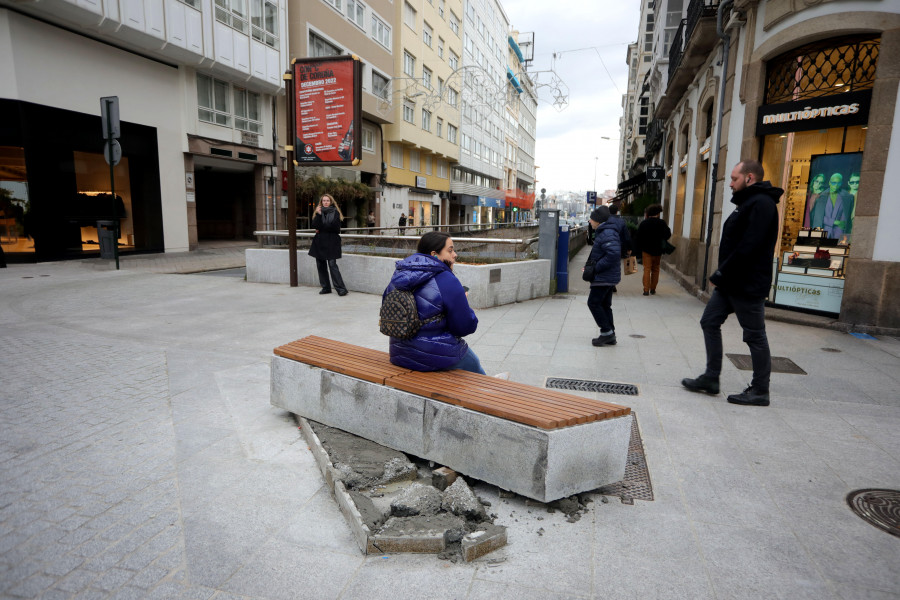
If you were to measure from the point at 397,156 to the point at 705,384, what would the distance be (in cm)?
3314

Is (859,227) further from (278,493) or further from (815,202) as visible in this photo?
(278,493)

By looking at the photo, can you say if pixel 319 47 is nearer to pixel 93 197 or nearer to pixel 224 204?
pixel 224 204

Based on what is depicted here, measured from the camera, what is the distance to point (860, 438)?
3.94m

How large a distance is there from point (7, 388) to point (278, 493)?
3.30m

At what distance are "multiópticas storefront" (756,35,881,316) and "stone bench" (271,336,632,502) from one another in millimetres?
7017

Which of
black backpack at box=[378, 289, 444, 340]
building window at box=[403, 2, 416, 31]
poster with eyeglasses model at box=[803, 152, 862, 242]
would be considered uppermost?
building window at box=[403, 2, 416, 31]

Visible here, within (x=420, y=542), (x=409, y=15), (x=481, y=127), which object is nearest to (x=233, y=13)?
(x=409, y=15)

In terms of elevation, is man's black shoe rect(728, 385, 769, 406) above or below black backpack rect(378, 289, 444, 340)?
below

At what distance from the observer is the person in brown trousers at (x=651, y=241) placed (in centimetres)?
1111

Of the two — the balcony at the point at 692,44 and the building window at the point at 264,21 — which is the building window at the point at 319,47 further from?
the balcony at the point at 692,44

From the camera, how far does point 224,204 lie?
27234 millimetres

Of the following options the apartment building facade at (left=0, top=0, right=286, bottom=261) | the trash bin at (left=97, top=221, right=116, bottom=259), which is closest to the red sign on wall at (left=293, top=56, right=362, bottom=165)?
the apartment building facade at (left=0, top=0, right=286, bottom=261)

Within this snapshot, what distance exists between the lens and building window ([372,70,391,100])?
101ft

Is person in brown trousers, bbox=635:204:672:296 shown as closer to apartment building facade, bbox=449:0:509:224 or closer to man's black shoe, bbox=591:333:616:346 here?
man's black shoe, bbox=591:333:616:346
